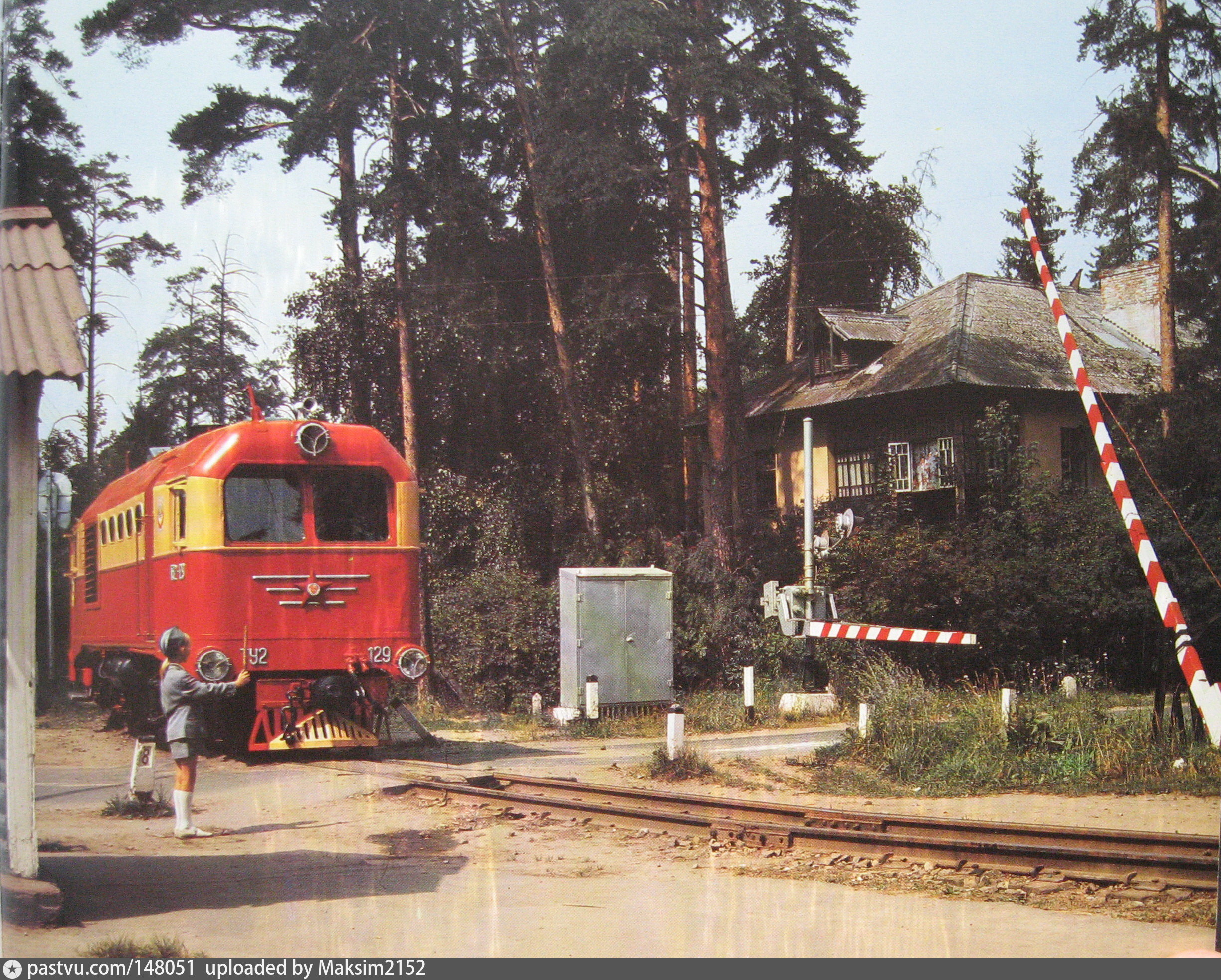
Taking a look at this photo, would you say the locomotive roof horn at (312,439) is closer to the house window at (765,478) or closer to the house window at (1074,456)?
the house window at (1074,456)

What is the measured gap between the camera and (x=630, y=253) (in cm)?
2086

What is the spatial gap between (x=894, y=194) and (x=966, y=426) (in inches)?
194

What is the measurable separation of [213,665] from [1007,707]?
7056 mm

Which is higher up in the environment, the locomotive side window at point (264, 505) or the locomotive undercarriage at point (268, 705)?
the locomotive side window at point (264, 505)

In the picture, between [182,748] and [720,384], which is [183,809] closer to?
[182,748]

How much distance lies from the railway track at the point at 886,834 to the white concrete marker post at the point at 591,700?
5201 mm

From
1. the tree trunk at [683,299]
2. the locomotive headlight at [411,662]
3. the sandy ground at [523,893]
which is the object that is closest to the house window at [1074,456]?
the tree trunk at [683,299]

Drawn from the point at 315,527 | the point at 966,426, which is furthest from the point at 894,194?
the point at 315,527

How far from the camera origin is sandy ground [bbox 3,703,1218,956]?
205 inches

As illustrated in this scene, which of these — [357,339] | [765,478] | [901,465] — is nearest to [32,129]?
[357,339]

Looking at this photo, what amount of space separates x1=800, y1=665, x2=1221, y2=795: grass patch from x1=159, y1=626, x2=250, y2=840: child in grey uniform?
5.10m

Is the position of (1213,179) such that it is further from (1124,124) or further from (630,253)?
(630,253)

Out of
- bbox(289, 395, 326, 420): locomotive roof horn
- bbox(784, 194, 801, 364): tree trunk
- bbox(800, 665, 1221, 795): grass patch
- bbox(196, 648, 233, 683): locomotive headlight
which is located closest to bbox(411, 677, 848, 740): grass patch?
bbox(800, 665, 1221, 795): grass patch

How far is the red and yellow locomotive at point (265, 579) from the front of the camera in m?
9.29
